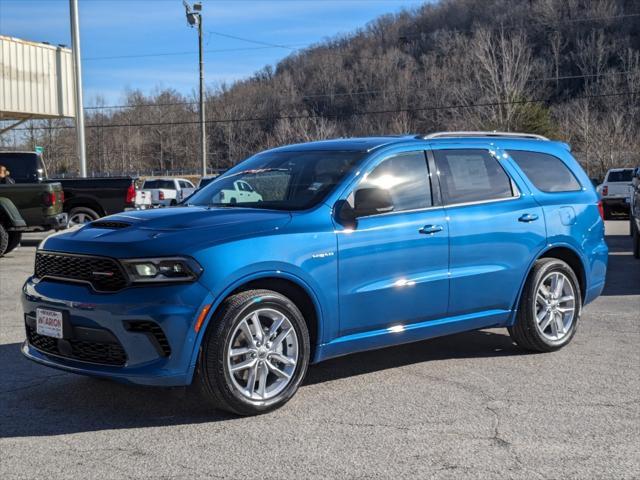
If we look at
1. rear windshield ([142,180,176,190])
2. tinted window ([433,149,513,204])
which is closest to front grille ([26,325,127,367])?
tinted window ([433,149,513,204])

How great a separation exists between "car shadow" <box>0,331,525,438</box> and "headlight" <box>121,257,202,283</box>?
76 centimetres

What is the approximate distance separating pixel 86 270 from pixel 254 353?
1.16 meters

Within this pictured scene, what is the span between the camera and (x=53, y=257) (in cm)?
517

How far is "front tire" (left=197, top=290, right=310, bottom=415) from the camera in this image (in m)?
4.76

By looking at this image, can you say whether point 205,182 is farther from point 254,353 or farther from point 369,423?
point 369,423

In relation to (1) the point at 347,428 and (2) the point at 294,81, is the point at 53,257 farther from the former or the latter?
(2) the point at 294,81

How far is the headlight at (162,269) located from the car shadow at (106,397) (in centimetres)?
76

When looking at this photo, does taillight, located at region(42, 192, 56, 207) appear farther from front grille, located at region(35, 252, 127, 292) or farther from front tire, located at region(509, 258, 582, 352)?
front tire, located at region(509, 258, 582, 352)

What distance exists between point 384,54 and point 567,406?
4861 inches

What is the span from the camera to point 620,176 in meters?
26.5

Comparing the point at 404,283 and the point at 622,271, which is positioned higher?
the point at 404,283

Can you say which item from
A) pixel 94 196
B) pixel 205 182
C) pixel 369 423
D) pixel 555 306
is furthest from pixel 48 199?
pixel 369 423

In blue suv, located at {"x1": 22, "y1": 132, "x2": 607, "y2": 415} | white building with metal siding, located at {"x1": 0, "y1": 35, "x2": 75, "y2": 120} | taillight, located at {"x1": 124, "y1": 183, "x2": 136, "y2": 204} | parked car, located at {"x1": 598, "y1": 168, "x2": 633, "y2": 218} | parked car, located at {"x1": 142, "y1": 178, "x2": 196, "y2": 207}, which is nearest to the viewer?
blue suv, located at {"x1": 22, "y1": 132, "x2": 607, "y2": 415}

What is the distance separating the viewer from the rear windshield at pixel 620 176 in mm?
26328
